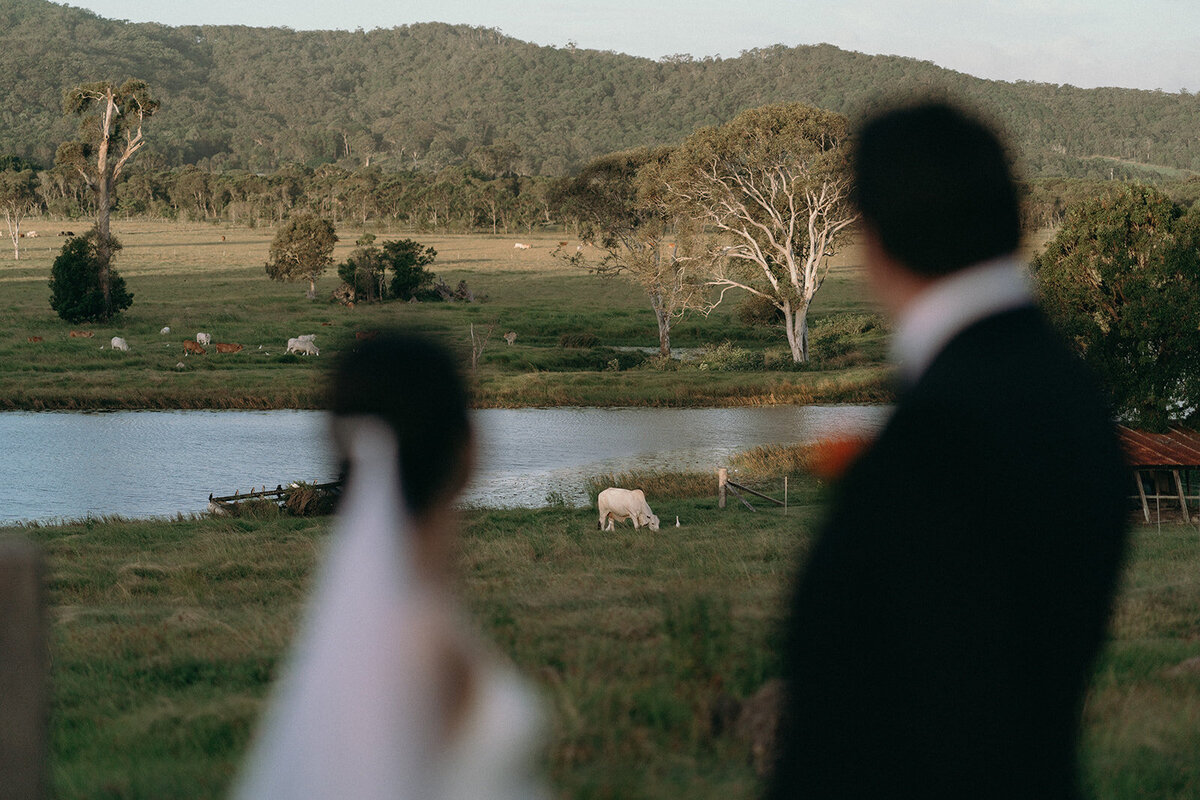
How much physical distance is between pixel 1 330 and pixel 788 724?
154ft

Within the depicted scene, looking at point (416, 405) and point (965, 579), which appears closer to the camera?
point (965, 579)

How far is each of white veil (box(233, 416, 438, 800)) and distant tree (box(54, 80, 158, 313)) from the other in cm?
4836

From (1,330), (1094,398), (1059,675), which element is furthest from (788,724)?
(1,330)

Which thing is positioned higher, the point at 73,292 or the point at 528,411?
the point at 73,292

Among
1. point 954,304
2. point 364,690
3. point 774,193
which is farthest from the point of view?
point 774,193

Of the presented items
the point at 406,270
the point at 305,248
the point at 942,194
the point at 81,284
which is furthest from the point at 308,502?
the point at 305,248

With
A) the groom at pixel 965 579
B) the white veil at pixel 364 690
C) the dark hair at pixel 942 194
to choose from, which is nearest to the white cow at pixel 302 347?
the white veil at pixel 364 690

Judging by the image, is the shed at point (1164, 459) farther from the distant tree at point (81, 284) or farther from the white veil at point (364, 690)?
the distant tree at point (81, 284)

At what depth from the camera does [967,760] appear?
5.66ft

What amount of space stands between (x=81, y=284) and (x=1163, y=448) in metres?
39.6

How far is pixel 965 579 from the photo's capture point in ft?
5.53

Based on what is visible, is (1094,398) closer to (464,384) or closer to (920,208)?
(920,208)

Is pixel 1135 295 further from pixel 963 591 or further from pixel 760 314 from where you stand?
pixel 760 314

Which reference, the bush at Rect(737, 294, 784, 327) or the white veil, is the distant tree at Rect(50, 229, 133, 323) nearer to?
the bush at Rect(737, 294, 784, 327)
